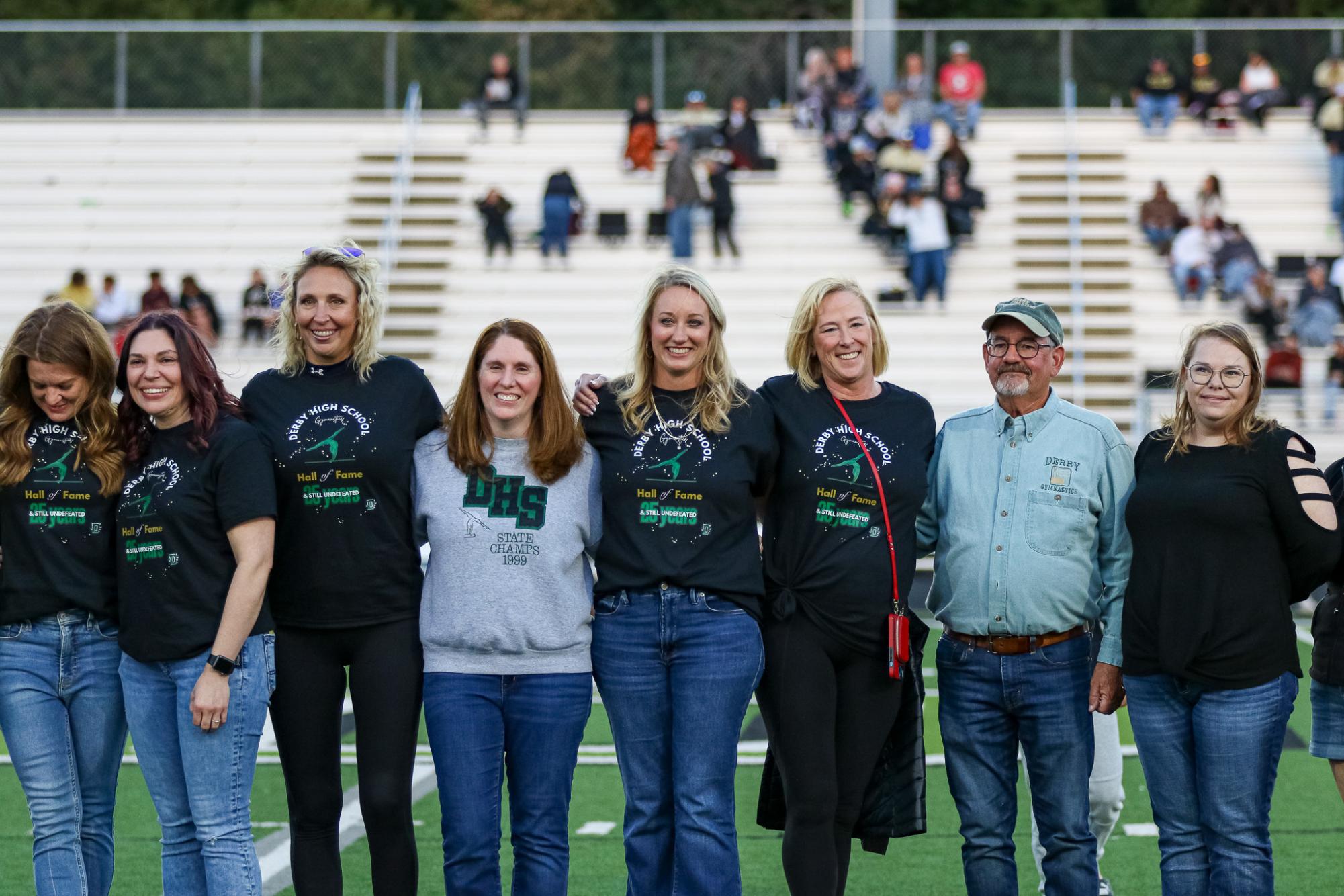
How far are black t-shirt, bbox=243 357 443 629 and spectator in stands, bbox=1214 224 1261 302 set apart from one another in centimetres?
1589

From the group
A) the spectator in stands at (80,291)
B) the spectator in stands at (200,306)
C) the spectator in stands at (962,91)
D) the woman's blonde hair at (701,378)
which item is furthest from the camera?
the spectator in stands at (962,91)

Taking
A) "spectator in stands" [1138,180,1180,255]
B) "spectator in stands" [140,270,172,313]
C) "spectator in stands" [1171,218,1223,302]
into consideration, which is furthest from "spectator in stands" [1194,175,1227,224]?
"spectator in stands" [140,270,172,313]

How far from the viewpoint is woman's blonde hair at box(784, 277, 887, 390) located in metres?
4.72

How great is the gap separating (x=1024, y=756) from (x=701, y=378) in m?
1.39

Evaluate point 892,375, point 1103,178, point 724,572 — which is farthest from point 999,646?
point 1103,178

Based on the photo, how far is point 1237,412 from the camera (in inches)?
174

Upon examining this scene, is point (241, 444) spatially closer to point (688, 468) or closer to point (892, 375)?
point (688, 468)

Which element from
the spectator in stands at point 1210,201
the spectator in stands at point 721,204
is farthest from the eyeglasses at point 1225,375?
the spectator in stands at point 1210,201

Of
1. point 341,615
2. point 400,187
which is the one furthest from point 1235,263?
point 341,615

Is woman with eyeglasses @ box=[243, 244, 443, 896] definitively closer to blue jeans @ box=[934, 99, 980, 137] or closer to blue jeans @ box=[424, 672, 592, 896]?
blue jeans @ box=[424, 672, 592, 896]

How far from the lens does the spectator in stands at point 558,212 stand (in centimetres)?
2014

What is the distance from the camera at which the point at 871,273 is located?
65.5ft

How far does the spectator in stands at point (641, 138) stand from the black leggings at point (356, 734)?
17.4 meters

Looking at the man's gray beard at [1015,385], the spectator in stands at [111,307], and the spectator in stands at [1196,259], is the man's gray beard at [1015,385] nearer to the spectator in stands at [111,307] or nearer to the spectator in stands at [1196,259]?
the spectator in stands at [1196,259]
